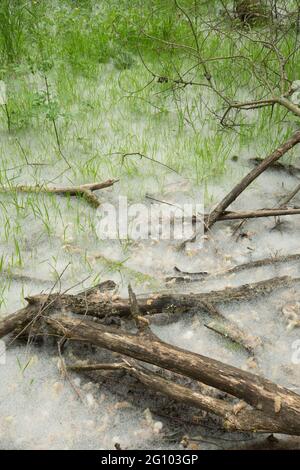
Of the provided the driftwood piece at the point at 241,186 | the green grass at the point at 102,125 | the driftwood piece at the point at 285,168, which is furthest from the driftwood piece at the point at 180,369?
the driftwood piece at the point at 285,168

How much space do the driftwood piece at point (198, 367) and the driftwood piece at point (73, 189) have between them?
125 cm

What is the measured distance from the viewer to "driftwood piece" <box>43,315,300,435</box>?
1.69 metres

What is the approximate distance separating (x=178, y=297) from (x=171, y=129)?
6.91ft

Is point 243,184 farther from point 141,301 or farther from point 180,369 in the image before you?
point 180,369

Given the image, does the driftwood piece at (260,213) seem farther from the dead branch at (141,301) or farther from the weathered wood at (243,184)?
the dead branch at (141,301)

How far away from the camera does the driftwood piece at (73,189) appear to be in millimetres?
3219

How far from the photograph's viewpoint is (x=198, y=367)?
185 centimetres

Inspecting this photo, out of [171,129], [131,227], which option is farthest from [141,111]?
[131,227]

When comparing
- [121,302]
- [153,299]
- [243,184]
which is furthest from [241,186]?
[121,302]

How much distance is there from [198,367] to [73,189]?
1772 mm

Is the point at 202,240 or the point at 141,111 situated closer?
the point at 202,240

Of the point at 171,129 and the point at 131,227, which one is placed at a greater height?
the point at 171,129
